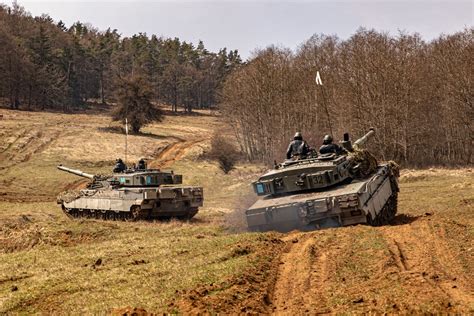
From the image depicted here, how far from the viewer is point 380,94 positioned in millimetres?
39062

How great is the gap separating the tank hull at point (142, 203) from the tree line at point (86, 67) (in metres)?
36.4

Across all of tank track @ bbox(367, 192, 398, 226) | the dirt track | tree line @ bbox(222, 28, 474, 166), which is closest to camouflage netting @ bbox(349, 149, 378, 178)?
tank track @ bbox(367, 192, 398, 226)

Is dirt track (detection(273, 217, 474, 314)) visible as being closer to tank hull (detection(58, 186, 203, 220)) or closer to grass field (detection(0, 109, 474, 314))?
grass field (detection(0, 109, 474, 314))

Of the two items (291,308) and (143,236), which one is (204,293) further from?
(143,236)

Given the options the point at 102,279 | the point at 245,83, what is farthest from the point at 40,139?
the point at 102,279

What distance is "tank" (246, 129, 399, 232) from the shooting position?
1377cm

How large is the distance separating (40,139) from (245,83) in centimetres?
1980

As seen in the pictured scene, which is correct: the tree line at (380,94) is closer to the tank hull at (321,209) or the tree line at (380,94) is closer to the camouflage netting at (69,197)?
the camouflage netting at (69,197)

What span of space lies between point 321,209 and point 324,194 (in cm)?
79

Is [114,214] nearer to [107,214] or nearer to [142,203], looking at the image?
[107,214]

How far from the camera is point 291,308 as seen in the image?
297 inches

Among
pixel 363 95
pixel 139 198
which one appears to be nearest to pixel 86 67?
pixel 363 95

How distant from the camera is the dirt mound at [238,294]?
24.3ft

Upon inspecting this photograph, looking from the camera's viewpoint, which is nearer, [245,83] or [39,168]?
[39,168]
